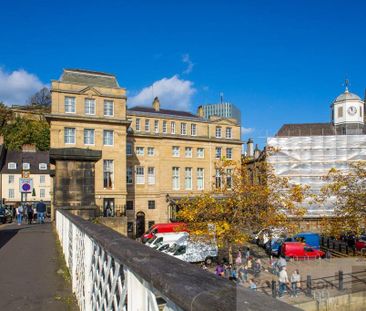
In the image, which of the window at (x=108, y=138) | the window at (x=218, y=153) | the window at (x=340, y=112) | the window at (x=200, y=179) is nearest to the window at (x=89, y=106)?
the window at (x=108, y=138)

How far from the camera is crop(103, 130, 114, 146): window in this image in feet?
131

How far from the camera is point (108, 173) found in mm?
39875

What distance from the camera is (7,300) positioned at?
503 cm

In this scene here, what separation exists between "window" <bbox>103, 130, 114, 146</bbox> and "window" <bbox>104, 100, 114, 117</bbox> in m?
1.83

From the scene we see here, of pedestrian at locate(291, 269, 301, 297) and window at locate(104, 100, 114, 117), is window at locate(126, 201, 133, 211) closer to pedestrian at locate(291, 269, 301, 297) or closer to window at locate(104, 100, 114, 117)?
window at locate(104, 100, 114, 117)

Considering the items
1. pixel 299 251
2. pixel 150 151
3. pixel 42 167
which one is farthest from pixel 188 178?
pixel 42 167

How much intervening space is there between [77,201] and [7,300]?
25.6ft

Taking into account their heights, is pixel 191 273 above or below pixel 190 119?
below

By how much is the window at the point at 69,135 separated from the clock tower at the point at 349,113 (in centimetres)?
3955

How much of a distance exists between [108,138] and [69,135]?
404cm

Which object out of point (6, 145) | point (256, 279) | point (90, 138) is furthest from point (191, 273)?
point (6, 145)

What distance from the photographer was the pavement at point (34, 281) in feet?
16.2

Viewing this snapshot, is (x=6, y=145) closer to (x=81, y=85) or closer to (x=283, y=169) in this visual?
(x=81, y=85)

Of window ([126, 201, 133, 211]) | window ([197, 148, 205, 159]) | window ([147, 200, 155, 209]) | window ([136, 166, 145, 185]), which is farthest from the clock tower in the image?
window ([126, 201, 133, 211])
